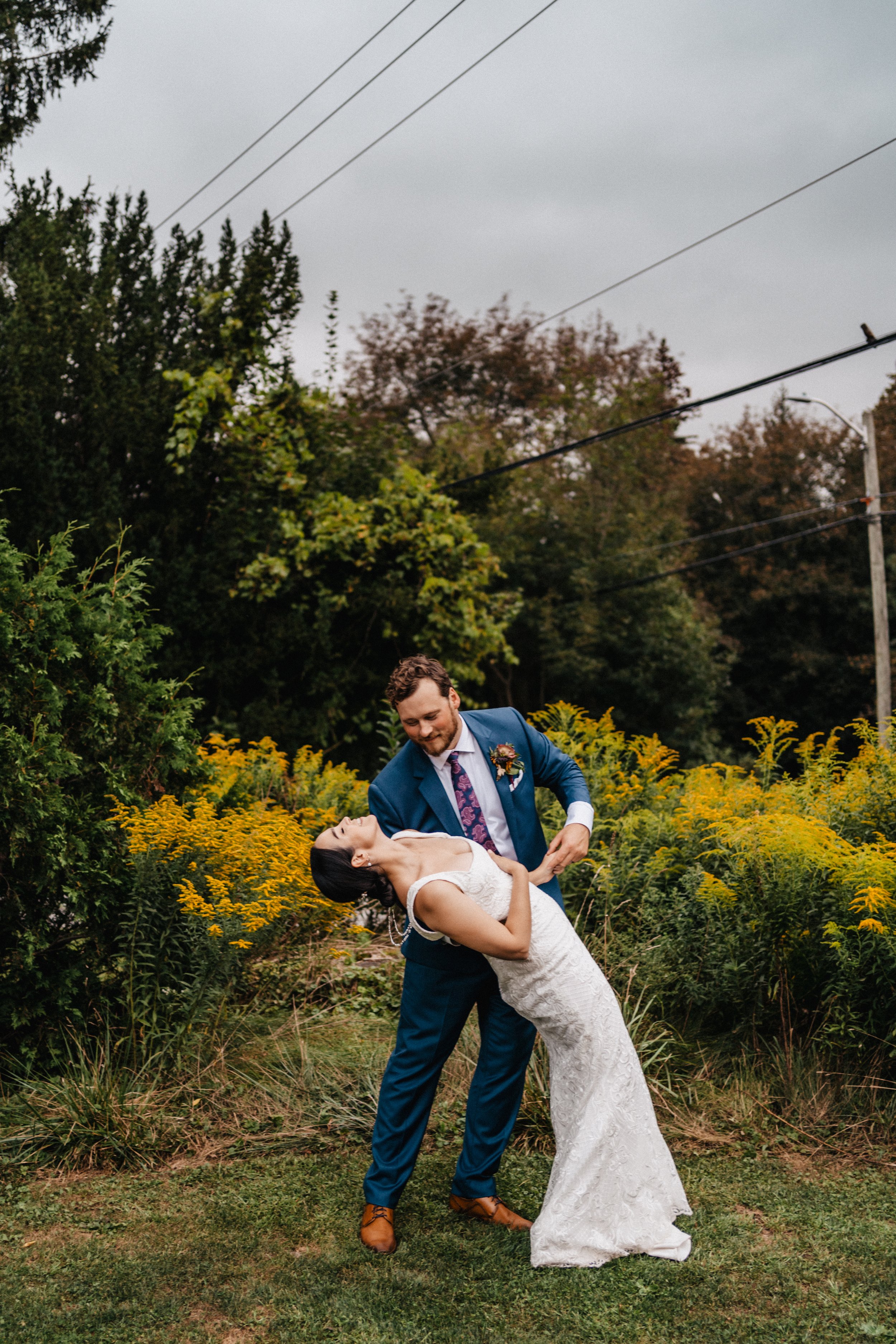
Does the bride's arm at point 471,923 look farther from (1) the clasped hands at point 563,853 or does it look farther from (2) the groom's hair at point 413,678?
(2) the groom's hair at point 413,678

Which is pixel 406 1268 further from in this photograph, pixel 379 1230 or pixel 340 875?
pixel 340 875

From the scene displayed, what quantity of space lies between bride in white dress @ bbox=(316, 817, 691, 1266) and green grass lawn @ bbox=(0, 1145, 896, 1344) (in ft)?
0.35

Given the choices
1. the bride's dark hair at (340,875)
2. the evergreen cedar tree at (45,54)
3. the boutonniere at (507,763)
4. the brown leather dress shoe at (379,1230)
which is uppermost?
the evergreen cedar tree at (45,54)

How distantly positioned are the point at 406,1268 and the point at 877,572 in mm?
16790

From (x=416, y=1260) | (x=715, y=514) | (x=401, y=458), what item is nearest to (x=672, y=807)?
(x=416, y=1260)

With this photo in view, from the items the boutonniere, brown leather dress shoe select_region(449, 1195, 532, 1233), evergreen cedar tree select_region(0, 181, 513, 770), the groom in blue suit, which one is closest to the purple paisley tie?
the groom in blue suit

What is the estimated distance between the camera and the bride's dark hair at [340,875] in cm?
328

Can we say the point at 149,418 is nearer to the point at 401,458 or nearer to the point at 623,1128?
the point at 401,458

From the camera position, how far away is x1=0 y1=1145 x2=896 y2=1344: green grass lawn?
2.97m

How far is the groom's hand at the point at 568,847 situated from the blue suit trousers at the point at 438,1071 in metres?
0.43

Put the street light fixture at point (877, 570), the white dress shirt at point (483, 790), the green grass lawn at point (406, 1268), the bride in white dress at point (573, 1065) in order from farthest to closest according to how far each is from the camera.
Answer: the street light fixture at point (877, 570)
the white dress shirt at point (483, 790)
the bride in white dress at point (573, 1065)
the green grass lawn at point (406, 1268)

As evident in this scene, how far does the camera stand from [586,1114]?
331cm

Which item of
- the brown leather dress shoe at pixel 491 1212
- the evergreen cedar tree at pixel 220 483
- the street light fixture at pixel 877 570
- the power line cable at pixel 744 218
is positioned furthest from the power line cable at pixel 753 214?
the brown leather dress shoe at pixel 491 1212

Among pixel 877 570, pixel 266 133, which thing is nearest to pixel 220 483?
pixel 266 133
